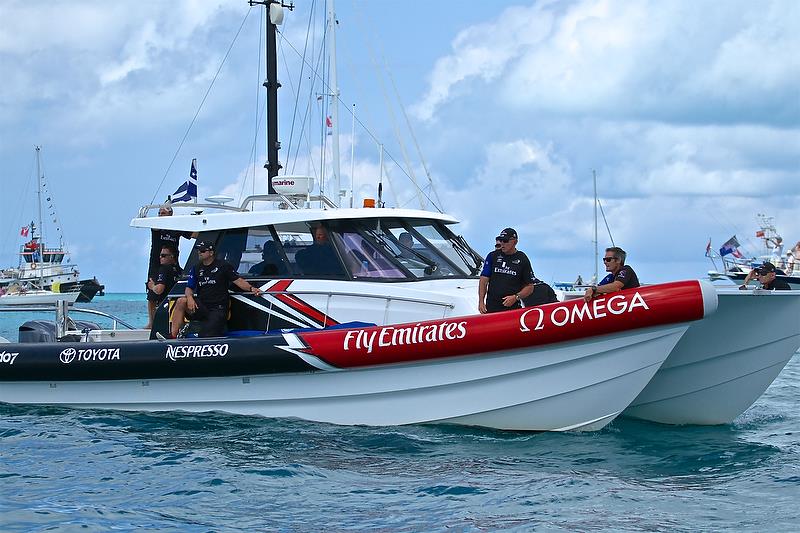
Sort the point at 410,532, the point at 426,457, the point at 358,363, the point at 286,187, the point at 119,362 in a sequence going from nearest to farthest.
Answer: the point at 410,532 → the point at 426,457 → the point at 358,363 → the point at 119,362 → the point at 286,187

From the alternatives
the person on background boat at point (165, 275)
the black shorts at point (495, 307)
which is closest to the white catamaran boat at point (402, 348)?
the black shorts at point (495, 307)

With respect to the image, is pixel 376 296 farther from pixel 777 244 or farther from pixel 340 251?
pixel 777 244

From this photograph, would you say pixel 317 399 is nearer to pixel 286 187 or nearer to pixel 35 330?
pixel 286 187

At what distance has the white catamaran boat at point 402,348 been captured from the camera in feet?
26.5

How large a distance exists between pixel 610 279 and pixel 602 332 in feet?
3.54

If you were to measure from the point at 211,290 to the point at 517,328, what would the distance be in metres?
3.07

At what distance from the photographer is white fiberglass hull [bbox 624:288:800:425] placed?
8898 millimetres

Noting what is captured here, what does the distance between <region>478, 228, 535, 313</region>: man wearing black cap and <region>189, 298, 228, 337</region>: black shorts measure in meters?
2.46

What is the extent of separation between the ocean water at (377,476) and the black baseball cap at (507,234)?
1.79m

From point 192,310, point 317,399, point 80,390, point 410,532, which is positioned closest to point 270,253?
point 192,310

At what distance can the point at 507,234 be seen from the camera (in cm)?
906

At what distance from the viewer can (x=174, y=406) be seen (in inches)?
367

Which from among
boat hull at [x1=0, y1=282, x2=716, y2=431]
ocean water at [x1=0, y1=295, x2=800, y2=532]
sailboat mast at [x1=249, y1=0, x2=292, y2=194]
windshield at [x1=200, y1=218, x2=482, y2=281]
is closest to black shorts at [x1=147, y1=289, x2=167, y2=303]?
windshield at [x1=200, y1=218, x2=482, y2=281]

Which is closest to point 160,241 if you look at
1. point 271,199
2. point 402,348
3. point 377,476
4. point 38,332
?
point 271,199
